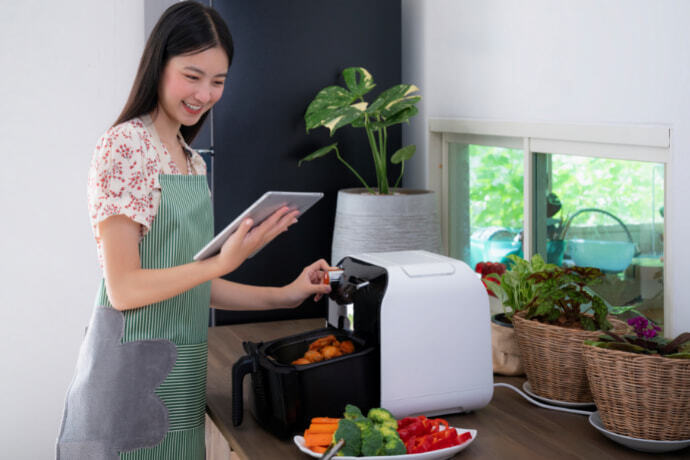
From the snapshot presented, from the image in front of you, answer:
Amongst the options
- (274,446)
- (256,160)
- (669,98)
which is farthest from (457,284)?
(256,160)

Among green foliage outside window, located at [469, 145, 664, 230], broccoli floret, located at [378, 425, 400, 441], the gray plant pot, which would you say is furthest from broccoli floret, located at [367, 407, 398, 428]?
the gray plant pot

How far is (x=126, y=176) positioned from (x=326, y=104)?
103 centimetres

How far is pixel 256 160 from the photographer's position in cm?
234

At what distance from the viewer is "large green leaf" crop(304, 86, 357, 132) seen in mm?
2250

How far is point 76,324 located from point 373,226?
1433 mm

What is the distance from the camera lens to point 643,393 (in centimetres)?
127

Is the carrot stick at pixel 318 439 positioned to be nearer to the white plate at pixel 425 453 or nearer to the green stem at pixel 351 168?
the white plate at pixel 425 453

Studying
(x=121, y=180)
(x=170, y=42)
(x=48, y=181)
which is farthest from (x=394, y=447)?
(x=48, y=181)

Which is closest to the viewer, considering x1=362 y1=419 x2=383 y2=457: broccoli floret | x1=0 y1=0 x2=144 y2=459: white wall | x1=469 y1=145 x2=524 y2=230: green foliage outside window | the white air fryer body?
x1=362 y1=419 x2=383 y2=457: broccoli floret

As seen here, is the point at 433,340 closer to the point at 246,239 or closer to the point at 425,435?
the point at 425,435

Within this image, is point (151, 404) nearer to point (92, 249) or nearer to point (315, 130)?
point (315, 130)

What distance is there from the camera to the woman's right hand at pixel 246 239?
51.6 inches

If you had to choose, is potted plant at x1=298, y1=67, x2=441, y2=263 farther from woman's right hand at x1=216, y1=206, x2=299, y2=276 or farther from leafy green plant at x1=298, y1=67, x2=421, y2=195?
woman's right hand at x1=216, y1=206, x2=299, y2=276

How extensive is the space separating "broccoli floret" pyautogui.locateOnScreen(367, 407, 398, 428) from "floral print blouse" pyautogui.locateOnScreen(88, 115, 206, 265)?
0.54 meters
